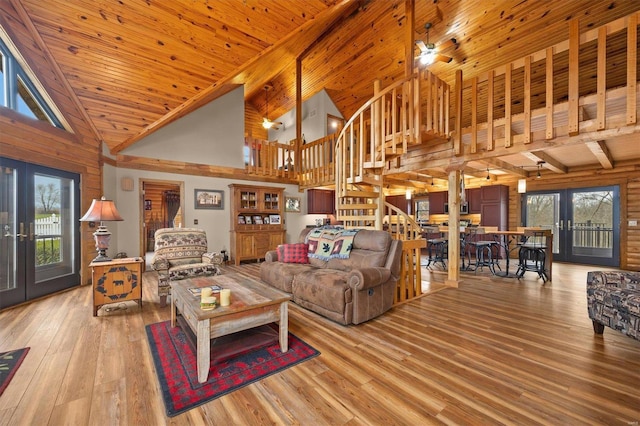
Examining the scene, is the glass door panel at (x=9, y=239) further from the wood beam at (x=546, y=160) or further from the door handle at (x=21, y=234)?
the wood beam at (x=546, y=160)

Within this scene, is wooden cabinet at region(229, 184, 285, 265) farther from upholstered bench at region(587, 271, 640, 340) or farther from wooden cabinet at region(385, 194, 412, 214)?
upholstered bench at region(587, 271, 640, 340)

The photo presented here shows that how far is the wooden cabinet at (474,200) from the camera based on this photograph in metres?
7.57

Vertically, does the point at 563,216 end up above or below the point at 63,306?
above

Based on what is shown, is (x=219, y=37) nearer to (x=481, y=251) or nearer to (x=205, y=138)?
(x=205, y=138)

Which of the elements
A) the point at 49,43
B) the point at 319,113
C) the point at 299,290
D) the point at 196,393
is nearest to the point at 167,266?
the point at 299,290

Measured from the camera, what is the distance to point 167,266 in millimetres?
3541

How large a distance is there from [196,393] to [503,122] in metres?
4.67

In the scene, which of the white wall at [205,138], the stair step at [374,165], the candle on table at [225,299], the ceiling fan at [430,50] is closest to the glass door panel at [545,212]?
the ceiling fan at [430,50]

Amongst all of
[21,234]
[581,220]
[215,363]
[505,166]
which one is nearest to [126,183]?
[21,234]

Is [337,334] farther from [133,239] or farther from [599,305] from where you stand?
[133,239]

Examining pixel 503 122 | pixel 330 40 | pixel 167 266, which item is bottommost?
pixel 167 266

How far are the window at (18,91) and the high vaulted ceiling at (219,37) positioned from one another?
→ 0.40 metres

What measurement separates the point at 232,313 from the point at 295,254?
2088 mm

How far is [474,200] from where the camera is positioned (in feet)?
25.2
